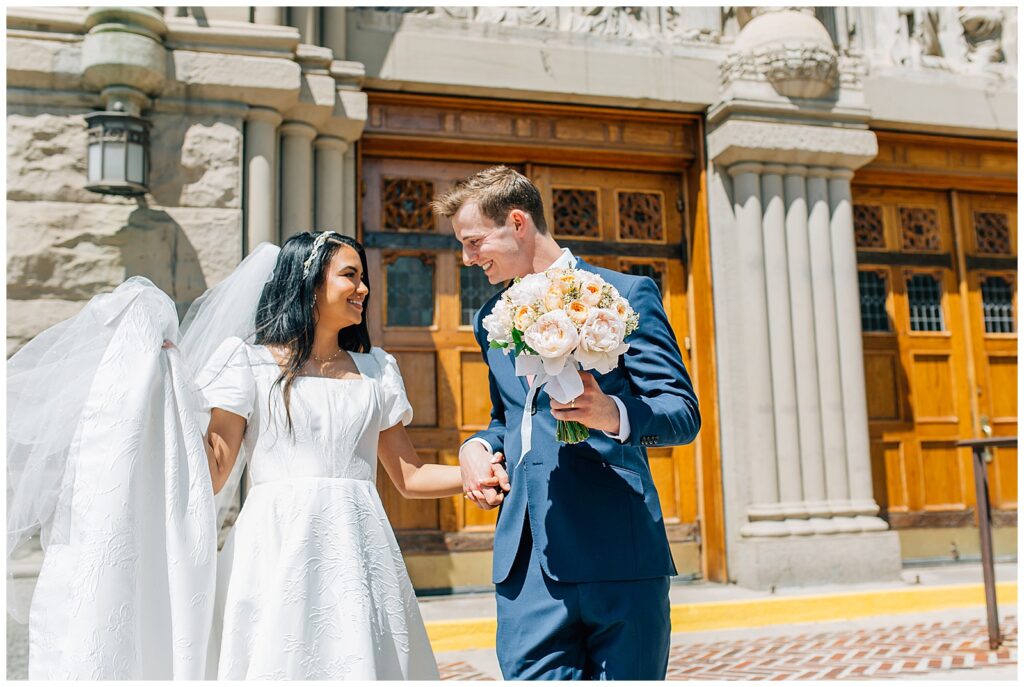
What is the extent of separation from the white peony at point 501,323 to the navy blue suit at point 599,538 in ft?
0.80

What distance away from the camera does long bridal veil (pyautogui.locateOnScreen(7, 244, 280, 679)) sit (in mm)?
2742

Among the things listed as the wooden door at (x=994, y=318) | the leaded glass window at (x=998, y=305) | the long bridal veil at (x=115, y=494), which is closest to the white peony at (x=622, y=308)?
the long bridal veil at (x=115, y=494)

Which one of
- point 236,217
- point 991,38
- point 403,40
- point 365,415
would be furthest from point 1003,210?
point 365,415

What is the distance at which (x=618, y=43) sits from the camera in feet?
23.7

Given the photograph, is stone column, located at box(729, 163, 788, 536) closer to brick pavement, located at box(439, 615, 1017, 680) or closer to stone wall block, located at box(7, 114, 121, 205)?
brick pavement, located at box(439, 615, 1017, 680)

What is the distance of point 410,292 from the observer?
7.04 m

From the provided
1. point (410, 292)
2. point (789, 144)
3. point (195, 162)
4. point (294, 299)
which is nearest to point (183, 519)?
point (294, 299)

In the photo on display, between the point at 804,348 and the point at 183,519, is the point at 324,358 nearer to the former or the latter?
the point at 183,519

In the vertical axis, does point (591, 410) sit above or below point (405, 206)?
below

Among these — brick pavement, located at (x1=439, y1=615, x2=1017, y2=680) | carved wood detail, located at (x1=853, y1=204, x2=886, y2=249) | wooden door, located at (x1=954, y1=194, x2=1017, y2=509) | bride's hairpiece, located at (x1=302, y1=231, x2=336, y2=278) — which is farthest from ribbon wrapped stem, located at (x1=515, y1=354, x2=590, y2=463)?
wooden door, located at (x1=954, y1=194, x2=1017, y2=509)

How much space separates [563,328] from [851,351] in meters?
5.73

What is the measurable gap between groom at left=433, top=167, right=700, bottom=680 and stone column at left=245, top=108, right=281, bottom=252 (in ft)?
12.0

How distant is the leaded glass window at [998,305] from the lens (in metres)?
8.48

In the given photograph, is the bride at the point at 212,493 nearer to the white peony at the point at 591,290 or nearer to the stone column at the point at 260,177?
the white peony at the point at 591,290
